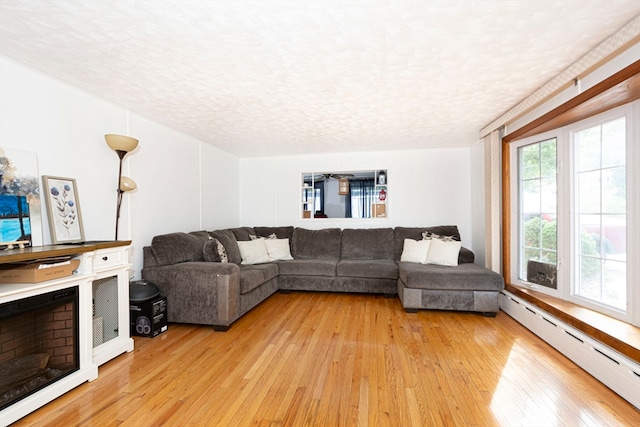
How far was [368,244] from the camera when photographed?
181 inches

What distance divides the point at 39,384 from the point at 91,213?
4.70 feet

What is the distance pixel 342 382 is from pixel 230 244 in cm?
262

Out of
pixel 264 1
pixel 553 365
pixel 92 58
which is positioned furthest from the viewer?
pixel 553 365

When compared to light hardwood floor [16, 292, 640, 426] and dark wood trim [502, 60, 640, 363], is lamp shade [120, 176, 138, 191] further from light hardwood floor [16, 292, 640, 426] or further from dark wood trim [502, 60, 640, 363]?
dark wood trim [502, 60, 640, 363]

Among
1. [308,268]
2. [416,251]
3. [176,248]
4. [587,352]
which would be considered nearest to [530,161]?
[416,251]

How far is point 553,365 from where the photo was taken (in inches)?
85.5

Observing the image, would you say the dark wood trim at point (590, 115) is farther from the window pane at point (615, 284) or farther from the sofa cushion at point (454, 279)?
the sofa cushion at point (454, 279)

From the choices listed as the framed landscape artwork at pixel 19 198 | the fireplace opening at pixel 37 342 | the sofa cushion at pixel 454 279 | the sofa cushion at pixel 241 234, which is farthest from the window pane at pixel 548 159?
the framed landscape artwork at pixel 19 198

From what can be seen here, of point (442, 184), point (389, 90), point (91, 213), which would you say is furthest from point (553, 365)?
point (91, 213)

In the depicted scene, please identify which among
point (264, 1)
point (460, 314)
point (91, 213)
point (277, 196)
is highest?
point (264, 1)

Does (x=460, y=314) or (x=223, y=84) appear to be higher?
(x=223, y=84)

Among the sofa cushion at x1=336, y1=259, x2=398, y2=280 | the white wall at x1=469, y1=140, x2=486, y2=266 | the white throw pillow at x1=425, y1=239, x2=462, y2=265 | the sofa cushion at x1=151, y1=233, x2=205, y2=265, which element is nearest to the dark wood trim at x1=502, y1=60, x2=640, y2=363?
the white throw pillow at x1=425, y1=239, x2=462, y2=265

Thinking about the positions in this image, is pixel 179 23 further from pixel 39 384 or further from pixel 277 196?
pixel 277 196

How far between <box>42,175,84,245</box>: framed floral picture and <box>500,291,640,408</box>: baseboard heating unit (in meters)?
4.07
